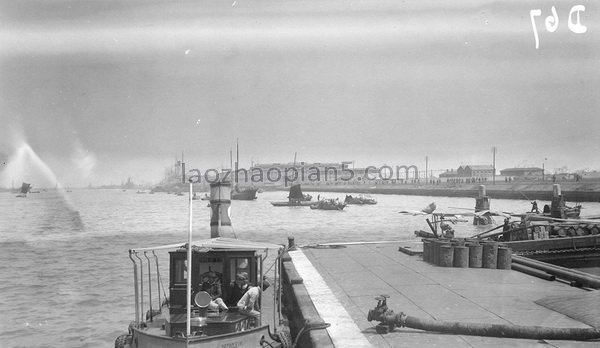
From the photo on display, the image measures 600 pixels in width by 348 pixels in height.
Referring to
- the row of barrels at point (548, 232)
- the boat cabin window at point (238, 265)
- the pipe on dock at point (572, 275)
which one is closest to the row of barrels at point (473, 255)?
the pipe on dock at point (572, 275)

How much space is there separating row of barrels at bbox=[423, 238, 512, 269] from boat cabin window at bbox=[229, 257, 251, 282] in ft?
27.4

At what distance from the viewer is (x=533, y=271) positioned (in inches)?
651

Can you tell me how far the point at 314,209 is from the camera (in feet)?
325

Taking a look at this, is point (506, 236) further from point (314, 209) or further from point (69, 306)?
point (314, 209)

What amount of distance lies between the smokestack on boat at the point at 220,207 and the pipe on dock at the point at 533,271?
1032cm

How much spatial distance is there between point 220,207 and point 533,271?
11.3m

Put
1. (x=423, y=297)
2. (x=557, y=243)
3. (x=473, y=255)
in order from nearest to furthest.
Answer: (x=423, y=297)
(x=473, y=255)
(x=557, y=243)

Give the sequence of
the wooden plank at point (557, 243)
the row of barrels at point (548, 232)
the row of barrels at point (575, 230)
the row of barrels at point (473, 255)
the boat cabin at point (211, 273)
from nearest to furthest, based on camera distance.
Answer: the boat cabin at point (211, 273) → the row of barrels at point (473, 255) → the wooden plank at point (557, 243) → the row of barrels at point (548, 232) → the row of barrels at point (575, 230)

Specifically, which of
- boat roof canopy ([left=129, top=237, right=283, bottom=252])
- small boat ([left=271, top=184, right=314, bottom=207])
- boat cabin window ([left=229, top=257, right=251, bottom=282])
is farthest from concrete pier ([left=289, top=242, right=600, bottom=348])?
small boat ([left=271, top=184, right=314, bottom=207])

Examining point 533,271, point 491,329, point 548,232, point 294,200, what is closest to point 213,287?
point 491,329

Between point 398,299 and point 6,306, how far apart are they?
18283 millimetres

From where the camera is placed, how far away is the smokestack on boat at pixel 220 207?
808 inches

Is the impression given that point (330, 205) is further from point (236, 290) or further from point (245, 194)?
point (236, 290)

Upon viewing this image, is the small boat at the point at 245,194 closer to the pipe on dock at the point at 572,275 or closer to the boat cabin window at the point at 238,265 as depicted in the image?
Result: the pipe on dock at the point at 572,275
